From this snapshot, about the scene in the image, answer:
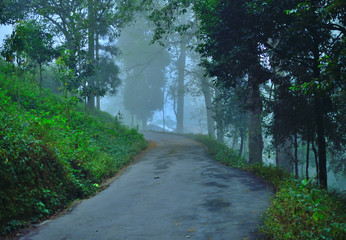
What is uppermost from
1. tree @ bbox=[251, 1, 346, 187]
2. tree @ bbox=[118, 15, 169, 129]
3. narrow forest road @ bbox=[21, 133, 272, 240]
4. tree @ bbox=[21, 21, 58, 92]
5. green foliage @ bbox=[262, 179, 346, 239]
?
tree @ bbox=[118, 15, 169, 129]

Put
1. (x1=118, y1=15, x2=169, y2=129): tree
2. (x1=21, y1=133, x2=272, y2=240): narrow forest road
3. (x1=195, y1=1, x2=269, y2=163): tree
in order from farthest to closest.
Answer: (x1=118, y1=15, x2=169, y2=129): tree < (x1=195, y1=1, x2=269, y2=163): tree < (x1=21, y1=133, x2=272, y2=240): narrow forest road

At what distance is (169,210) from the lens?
304 inches

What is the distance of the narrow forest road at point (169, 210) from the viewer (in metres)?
6.23

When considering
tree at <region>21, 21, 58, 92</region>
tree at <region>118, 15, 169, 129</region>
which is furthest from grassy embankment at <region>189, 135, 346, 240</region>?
tree at <region>118, 15, 169, 129</region>

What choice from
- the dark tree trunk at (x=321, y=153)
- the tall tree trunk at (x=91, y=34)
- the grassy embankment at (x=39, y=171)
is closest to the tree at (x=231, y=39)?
the dark tree trunk at (x=321, y=153)

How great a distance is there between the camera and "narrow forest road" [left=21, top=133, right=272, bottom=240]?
623cm

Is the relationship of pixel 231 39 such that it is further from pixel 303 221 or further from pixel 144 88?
Answer: pixel 144 88

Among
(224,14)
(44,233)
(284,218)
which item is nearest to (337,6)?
(284,218)

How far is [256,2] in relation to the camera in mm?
10211

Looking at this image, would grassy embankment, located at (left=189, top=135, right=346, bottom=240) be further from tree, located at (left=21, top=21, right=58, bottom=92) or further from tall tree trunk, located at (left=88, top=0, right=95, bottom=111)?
tall tree trunk, located at (left=88, top=0, right=95, bottom=111)

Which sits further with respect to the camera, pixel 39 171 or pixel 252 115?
pixel 252 115

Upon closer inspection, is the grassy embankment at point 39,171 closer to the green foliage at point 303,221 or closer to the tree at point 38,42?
the tree at point 38,42

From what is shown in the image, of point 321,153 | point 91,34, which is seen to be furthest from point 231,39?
point 91,34

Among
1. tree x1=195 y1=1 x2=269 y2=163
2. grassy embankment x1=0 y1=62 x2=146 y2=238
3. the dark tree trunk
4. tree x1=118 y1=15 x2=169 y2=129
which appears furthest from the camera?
tree x1=118 y1=15 x2=169 y2=129
